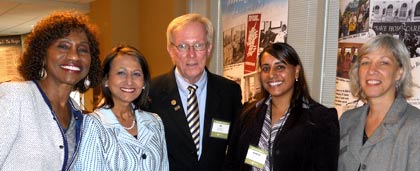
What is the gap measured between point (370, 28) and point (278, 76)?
Answer: 0.94 meters

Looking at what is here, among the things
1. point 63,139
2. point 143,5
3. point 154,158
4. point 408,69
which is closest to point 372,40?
point 408,69

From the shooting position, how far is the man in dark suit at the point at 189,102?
86.4 inches

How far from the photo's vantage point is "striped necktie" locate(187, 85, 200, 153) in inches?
87.4

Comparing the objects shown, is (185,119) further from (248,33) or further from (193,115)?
(248,33)

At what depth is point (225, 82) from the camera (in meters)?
2.44

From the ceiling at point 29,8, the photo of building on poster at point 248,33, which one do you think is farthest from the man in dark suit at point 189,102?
the ceiling at point 29,8

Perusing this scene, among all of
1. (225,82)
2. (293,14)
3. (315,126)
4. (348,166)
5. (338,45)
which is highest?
(293,14)

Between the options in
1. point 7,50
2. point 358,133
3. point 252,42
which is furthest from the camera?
point 7,50

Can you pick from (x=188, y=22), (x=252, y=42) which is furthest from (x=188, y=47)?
(x=252, y=42)

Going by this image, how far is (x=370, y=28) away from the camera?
2479 millimetres

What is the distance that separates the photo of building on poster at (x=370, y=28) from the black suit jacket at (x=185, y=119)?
2.80 ft

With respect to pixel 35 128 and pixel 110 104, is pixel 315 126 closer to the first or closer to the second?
pixel 110 104

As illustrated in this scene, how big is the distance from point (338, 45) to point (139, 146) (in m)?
1.69

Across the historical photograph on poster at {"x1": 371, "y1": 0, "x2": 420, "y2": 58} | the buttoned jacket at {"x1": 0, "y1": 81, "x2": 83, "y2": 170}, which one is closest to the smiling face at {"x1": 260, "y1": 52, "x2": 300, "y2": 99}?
the historical photograph on poster at {"x1": 371, "y1": 0, "x2": 420, "y2": 58}
